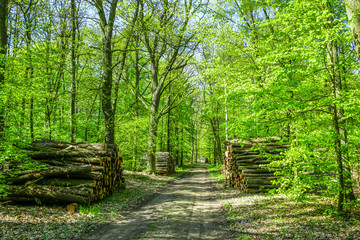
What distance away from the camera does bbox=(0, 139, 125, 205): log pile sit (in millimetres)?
8148

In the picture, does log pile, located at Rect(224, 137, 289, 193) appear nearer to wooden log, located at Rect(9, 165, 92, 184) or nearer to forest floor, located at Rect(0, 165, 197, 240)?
forest floor, located at Rect(0, 165, 197, 240)

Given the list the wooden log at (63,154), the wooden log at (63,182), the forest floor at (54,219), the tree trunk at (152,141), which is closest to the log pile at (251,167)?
the forest floor at (54,219)

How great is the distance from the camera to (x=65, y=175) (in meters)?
9.08

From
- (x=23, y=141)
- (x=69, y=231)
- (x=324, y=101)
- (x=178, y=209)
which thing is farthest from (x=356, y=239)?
(x=23, y=141)

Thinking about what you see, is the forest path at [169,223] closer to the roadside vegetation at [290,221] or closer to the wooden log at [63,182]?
the roadside vegetation at [290,221]

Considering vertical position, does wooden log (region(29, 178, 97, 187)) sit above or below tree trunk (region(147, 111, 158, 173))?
below

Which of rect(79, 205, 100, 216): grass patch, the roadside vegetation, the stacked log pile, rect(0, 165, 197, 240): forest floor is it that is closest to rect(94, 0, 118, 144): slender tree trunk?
rect(0, 165, 197, 240): forest floor

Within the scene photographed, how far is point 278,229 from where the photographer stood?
610cm

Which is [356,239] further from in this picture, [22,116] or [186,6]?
[186,6]

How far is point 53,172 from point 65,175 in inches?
19.2

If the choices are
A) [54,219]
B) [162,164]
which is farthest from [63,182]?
[162,164]

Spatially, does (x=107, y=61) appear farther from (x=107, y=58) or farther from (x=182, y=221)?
(x=182, y=221)

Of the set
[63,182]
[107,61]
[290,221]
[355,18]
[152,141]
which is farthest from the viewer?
[152,141]

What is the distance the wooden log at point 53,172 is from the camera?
853 centimetres
